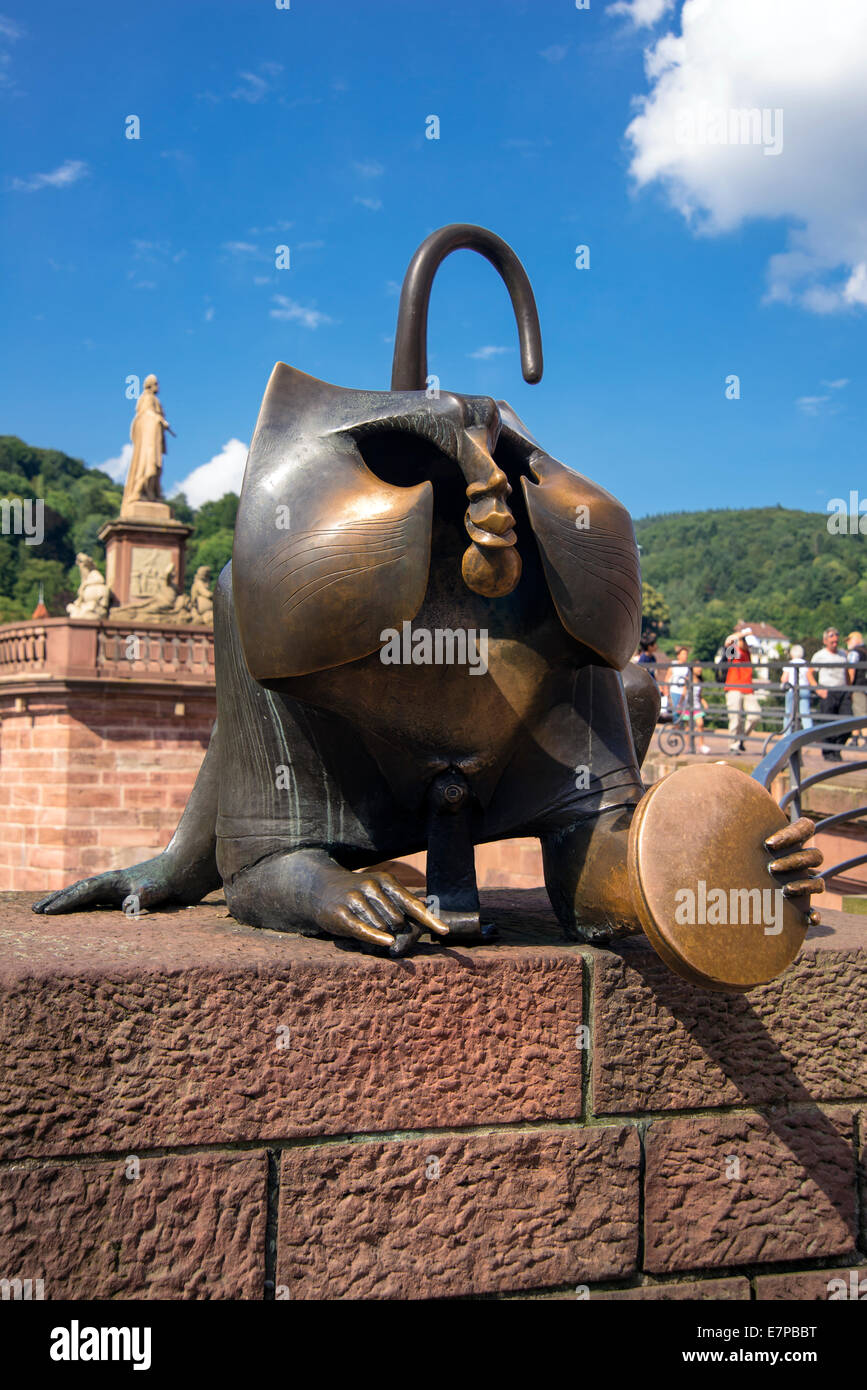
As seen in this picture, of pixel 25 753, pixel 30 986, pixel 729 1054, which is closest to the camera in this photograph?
pixel 30 986

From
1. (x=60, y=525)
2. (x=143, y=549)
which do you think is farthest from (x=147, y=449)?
(x=60, y=525)

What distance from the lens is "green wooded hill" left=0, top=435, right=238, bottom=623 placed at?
5556 cm

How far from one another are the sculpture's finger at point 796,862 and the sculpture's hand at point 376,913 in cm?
52

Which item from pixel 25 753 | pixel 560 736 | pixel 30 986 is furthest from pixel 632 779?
pixel 25 753

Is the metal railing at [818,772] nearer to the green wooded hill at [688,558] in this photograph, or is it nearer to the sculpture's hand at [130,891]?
the sculpture's hand at [130,891]

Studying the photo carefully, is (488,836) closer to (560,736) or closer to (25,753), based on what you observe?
(560,736)

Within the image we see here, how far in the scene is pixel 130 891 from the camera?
2570mm

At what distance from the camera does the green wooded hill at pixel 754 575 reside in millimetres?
74375

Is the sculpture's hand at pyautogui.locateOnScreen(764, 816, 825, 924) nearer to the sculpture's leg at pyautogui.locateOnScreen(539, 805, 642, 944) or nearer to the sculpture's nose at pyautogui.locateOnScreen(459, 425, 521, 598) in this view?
the sculpture's leg at pyautogui.locateOnScreen(539, 805, 642, 944)

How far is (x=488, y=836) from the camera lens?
2.28 meters

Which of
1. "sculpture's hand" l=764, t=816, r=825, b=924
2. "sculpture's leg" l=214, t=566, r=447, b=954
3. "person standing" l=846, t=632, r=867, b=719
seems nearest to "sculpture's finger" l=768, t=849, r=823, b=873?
"sculpture's hand" l=764, t=816, r=825, b=924

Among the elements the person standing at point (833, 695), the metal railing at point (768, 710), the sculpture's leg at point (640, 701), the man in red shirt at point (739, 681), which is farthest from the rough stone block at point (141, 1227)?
the man in red shirt at point (739, 681)

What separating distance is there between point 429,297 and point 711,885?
1.28 meters
